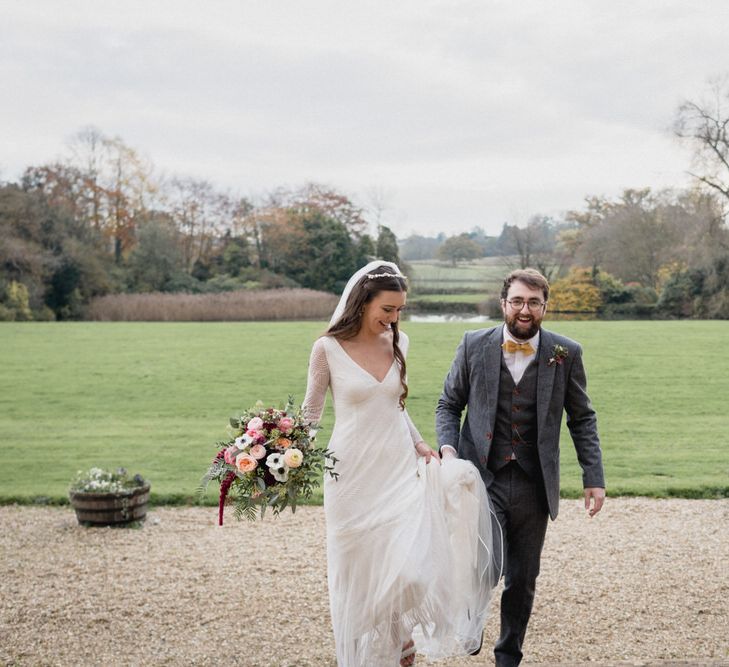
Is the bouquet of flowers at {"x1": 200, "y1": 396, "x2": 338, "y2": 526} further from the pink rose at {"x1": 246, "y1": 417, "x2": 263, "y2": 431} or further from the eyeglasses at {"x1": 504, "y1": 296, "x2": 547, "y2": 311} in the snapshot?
the eyeglasses at {"x1": 504, "y1": 296, "x2": 547, "y2": 311}

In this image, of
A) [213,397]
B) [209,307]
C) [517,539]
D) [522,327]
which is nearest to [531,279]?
[522,327]

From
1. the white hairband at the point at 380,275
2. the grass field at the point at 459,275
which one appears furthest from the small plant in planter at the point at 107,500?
the grass field at the point at 459,275

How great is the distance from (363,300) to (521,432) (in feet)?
3.04

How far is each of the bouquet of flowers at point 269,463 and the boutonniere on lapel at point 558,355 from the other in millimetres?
1101

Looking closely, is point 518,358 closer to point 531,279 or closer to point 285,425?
point 531,279

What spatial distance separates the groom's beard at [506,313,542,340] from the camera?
3793mm

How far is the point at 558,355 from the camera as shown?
3.86 m

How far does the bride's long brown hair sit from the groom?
389 mm

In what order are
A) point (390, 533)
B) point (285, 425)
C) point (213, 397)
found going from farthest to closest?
point (213, 397)
point (390, 533)
point (285, 425)

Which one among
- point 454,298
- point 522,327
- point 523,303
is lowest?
point 454,298

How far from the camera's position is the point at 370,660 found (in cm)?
372

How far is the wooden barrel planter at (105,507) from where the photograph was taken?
735 centimetres

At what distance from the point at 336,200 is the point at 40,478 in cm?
3372

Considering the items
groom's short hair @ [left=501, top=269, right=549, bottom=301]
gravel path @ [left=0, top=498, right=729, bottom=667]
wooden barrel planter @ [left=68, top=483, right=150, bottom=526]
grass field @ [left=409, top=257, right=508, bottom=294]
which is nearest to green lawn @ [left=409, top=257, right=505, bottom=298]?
grass field @ [left=409, top=257, right=508, bottom=294]
